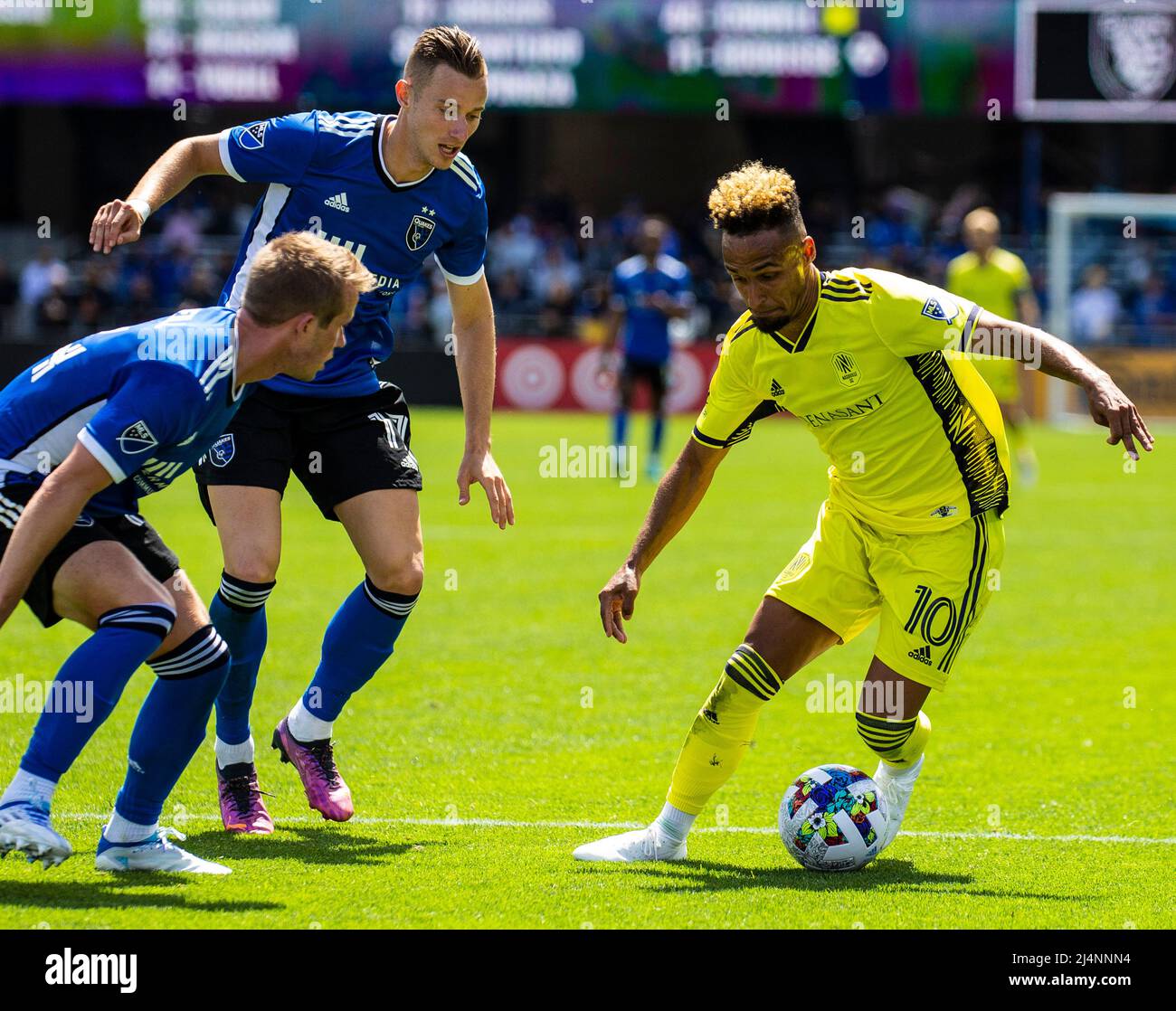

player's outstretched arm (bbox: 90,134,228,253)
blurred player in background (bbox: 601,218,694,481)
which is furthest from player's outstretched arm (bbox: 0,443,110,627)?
blurred player in background (bbox: 601,218,694,481)

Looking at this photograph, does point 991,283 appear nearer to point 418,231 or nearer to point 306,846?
point 418,231

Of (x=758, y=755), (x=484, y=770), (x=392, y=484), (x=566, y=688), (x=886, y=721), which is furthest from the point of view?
(x=566, y=688)

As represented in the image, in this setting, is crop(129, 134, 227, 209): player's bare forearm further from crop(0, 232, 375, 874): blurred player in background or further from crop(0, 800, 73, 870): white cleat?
crop(0, 800, 73, 870): white cleat

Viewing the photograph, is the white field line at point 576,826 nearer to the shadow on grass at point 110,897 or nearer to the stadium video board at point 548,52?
the shadow on grass at point 110,897

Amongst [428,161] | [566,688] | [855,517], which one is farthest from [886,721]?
[566,688]

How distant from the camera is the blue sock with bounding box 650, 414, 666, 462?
57.5 ft

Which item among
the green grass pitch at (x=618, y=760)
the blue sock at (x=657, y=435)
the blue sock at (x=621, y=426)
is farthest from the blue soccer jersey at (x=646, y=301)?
the green grass pitch at (x=618, y=760)

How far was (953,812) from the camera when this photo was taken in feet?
19.3

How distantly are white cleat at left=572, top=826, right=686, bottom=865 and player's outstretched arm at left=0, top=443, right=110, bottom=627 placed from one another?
1857mm

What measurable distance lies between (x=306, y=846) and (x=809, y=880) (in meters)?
1.51
